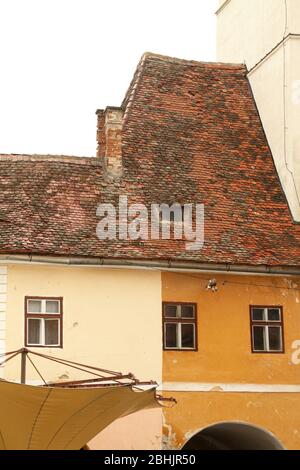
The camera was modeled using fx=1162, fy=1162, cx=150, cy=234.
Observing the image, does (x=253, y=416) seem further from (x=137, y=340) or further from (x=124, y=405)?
(x=124, y=405)

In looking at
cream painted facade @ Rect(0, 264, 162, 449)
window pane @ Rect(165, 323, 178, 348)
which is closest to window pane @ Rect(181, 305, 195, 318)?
window pane @ Rect(165, 323, 178, 348)

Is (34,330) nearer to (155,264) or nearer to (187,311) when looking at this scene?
(155,264)

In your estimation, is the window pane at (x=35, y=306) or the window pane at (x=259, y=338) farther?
the window pane at (x=259, y=338)

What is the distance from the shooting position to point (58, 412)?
18.9 m

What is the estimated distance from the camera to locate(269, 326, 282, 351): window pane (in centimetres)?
2353

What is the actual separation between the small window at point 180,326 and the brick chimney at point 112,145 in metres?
3.14

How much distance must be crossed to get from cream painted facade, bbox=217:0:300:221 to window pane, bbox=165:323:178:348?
4.04 metres

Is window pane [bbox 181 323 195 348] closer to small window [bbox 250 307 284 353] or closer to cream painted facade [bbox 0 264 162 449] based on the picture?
cream painted facade [bbox 0 264 162 449]

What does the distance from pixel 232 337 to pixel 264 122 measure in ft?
20.0

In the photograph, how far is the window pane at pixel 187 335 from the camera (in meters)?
23.0

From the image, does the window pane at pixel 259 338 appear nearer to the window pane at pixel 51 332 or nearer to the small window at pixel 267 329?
the small window at pixel 267 329

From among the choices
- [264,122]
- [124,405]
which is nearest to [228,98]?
[264,122]

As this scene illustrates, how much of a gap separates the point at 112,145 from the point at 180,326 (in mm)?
4223

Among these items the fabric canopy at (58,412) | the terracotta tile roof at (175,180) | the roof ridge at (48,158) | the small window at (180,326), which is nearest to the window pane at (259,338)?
the small window at (180,326)
